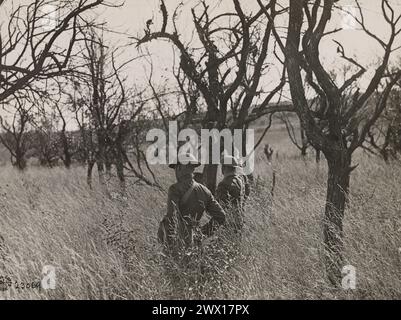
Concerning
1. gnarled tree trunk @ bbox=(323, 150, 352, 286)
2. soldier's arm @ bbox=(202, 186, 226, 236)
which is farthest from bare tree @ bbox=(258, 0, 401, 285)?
soldier's arm @ bbox=(202, 186, 226, 236)

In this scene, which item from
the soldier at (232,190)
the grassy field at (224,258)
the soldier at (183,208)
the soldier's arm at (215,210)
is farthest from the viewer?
the soldier at (232,190)

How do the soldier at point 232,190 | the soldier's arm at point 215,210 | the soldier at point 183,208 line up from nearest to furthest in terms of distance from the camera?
the soldier at point 183,208, the soldier's arm at point 215,210, the soldier at point 232,190

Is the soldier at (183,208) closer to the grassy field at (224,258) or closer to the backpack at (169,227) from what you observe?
the backpack at (169,227)

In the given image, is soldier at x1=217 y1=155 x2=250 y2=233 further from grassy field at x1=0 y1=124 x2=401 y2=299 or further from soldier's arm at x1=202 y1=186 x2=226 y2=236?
soldier's arm at x1=202 y1=186 x2=226 y2=236

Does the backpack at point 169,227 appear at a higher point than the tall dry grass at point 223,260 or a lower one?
higher

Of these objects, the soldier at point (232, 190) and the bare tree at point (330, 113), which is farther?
the soldier at point (232, 190)

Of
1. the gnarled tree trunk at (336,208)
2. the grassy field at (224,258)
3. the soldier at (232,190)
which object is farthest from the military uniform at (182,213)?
the gnarled tree trunk at (336,208)

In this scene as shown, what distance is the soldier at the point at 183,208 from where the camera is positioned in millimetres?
4871

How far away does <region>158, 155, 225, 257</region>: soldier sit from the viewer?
192 inches

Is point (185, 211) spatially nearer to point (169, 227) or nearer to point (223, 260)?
point (169, 227)

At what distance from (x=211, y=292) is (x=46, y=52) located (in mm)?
3058

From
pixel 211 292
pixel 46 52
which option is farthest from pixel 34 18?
pixel 211 292

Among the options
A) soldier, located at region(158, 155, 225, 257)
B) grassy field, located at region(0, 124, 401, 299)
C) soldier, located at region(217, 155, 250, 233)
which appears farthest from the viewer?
soldier, located at region(217, 155, 250, 233)

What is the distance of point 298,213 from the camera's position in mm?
7242
